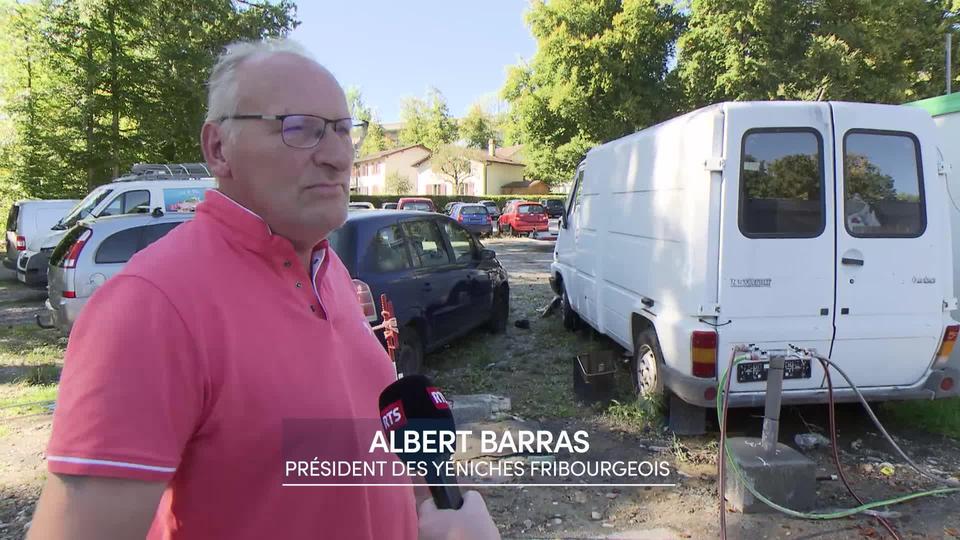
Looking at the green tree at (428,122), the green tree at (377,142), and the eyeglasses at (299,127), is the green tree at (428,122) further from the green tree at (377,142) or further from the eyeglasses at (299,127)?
the eyeglasses at (299,127)

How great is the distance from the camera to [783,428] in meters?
5.09

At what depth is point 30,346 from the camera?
795 centimetres

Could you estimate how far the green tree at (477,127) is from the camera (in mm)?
73750

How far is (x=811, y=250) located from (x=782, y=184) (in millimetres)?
526

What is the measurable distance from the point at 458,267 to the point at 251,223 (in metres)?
5.90

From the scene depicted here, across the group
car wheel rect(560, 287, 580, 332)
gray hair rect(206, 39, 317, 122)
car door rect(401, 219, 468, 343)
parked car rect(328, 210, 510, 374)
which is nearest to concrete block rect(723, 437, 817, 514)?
parked car rect(328, 210, 510, 374)

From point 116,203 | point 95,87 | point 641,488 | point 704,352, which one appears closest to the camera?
point 641,488

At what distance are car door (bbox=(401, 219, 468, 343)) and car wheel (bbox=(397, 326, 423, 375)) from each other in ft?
0.84

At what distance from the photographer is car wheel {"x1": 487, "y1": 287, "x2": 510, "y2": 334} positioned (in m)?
8.23

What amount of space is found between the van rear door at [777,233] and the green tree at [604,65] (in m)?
20.9

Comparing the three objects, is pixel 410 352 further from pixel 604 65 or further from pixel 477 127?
pixel 477 127

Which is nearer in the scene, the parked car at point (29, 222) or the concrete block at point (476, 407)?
the concrete block at point (476, 407)

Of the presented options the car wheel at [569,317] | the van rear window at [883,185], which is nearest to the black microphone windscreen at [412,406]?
the van rear window at [883,185]

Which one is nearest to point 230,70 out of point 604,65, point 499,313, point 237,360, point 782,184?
point 237,360
